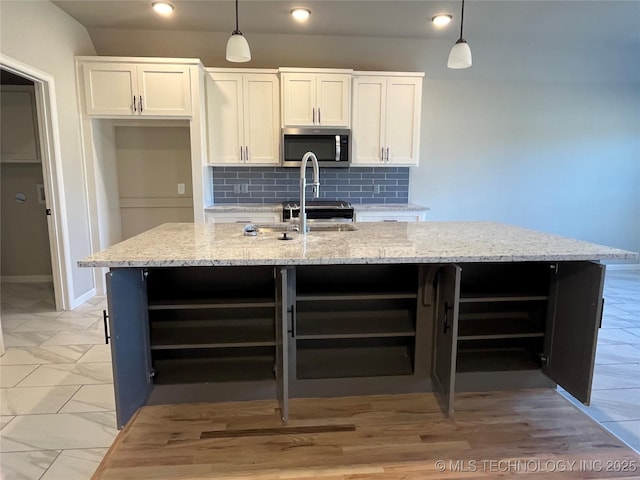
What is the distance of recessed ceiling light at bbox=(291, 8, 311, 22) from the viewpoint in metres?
3.34

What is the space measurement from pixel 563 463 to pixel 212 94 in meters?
3.82

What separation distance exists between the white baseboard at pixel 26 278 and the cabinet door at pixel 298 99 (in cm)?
318

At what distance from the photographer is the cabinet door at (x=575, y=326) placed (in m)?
1.76

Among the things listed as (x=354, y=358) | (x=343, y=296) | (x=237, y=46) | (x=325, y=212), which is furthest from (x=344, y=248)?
(x=325, y=212)

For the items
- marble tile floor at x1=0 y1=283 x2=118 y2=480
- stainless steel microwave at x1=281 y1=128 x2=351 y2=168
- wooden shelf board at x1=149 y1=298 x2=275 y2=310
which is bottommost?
marble tile floor at x1=0 y1=283 x2=118 y2=480

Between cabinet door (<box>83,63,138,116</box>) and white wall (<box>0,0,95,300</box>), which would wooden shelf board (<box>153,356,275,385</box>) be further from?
cabinet door (<box>83,63,138,116</box>)

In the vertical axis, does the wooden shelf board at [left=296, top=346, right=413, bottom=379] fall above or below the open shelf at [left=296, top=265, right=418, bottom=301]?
below

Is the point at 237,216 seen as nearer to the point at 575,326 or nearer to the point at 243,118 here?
the point at 243,118

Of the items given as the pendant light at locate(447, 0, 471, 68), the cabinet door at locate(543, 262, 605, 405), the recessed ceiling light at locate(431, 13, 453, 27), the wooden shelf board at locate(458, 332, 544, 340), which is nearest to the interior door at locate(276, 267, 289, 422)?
the wooden shelf board at locate(458, 332, 544, 340)

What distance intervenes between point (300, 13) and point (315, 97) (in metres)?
0.72

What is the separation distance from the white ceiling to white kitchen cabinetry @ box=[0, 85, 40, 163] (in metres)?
0.99

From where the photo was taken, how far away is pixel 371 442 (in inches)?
68.2

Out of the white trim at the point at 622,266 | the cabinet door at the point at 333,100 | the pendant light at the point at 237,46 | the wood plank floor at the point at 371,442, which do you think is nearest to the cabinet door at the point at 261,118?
the cabinet door at the point at 333,100

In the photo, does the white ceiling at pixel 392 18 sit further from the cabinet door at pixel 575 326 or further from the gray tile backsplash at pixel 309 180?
the cabinet door at pixel 575 326
